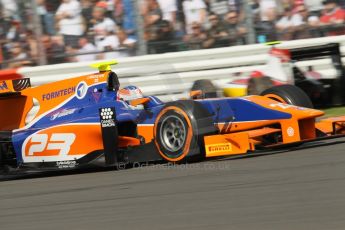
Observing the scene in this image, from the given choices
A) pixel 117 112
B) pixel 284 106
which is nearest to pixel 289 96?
pixel 284 106

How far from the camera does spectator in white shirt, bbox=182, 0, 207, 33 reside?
33.3 feet

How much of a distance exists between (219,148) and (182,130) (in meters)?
0.40

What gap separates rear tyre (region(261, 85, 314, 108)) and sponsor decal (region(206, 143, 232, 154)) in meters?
1.09

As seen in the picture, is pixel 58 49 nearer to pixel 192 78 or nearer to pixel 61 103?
pixel 192 78

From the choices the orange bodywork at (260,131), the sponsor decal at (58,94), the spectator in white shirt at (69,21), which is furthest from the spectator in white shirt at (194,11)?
the orange bodywork at (260,131)

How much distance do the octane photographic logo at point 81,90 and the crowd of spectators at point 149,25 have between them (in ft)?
9.86

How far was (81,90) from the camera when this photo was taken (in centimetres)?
731

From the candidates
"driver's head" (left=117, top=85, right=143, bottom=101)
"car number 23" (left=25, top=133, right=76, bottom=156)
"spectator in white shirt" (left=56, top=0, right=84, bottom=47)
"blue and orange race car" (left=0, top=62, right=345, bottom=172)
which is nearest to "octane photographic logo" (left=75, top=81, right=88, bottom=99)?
"blue and orange race car" (left=0, top=62, right=345, bottom=172)

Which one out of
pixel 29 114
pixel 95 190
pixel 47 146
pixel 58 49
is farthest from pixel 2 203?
pixel 58 49

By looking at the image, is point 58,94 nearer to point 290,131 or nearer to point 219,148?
point 219,148

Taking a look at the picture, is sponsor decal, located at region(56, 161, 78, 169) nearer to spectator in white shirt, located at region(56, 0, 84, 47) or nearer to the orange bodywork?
the orange bodywork

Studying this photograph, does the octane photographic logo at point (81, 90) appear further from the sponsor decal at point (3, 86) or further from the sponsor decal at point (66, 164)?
the sponsor decal at point (3, 86)

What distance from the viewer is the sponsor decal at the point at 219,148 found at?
6.38 m

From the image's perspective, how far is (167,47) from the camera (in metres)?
10.4
